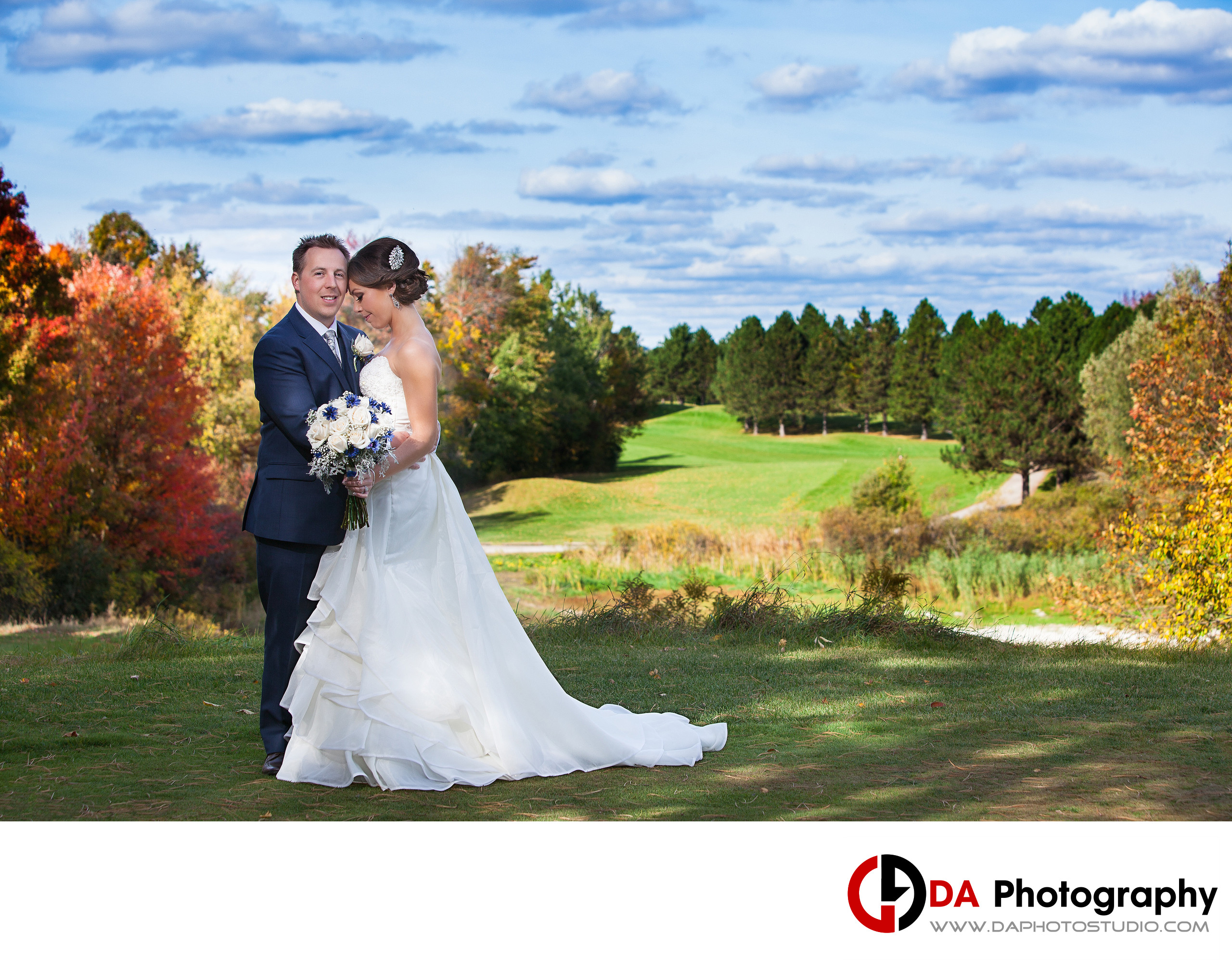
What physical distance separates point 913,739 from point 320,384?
3749mm

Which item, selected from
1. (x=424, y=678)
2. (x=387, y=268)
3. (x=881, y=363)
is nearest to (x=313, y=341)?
(x=387, y=268)

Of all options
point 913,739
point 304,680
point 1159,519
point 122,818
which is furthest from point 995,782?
point 1159,519

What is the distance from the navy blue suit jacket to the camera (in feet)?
17.0

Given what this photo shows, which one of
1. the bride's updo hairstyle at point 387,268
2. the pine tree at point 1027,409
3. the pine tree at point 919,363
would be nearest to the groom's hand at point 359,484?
the bride's updo hairstyle at point 387,268

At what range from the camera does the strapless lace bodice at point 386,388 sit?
5.38m

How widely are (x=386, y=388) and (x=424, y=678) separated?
1.54 metres

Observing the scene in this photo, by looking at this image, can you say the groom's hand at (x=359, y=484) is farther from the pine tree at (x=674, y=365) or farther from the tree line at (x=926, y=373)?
the pine tree at (x=674, y=365)

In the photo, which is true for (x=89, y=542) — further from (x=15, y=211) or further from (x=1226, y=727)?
(x=1226, y=727)

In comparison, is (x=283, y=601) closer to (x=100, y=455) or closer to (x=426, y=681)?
(x=426, y=681)

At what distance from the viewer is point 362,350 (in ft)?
18.6

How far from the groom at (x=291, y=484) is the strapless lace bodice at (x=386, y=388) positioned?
0.20 m

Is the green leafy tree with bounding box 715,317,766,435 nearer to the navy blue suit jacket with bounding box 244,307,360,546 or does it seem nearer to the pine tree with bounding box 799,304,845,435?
the pine tree with bounding box 799,304,845,435

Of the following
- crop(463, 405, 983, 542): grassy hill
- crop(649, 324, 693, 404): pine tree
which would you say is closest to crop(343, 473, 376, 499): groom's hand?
crop(463, 405, 983, 542): grassy hill
